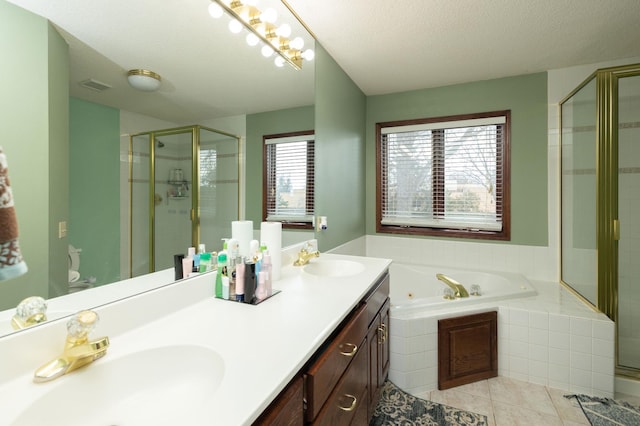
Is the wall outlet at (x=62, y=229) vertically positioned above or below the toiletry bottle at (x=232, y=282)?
above

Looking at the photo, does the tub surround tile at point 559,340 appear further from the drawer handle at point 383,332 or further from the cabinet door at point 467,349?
the drawer handle at point 383,332

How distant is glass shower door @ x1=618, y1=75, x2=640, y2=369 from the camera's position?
1.97 meters

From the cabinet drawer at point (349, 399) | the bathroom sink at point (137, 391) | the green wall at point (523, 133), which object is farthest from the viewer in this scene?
the green wall at point (523, 133)

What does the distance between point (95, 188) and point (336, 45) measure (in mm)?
1939

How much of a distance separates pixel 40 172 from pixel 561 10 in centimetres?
261

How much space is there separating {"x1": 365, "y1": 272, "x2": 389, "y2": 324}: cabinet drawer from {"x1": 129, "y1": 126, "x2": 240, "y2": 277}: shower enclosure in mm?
758

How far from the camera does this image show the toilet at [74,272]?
81cm

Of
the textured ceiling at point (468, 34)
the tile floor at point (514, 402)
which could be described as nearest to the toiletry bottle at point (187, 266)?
the textured ceiling at point (468, 34)

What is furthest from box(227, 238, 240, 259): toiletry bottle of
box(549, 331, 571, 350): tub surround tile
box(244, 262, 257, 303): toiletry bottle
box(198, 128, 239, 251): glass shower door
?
box(549, 331, 571, 350): tub surround tile

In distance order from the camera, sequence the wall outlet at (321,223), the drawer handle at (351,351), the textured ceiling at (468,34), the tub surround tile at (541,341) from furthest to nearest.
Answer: the wall outlet at (321,223) → the tub surround tile at (541,341) → the textured ceiling at (468,34) → the drawer handle at (351,351)

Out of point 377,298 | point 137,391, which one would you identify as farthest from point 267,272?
point 377,298

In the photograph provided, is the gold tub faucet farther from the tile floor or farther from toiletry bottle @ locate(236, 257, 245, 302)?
the tile floor

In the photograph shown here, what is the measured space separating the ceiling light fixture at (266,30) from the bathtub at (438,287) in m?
1.80

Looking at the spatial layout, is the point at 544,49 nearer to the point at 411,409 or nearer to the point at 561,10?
the point at 561,10
